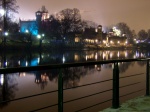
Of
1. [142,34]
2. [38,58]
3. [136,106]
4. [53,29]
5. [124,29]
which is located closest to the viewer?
[136,106]

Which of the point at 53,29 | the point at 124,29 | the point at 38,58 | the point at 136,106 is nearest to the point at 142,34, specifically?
the point at 124,29

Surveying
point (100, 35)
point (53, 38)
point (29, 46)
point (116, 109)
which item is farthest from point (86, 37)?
point (116, 109)

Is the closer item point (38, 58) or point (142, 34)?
point (38, 58)

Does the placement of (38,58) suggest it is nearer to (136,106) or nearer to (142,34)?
(136,106)

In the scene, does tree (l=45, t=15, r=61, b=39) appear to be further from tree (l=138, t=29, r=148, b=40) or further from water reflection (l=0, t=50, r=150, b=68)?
tree (l=138, t=29, r=148, b=40)

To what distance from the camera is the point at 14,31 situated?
63.5 m

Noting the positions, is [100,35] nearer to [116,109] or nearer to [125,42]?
[125,42]

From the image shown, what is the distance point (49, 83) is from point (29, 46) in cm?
4254

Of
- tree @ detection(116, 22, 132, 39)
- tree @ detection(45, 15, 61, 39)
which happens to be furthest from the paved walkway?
tree @ detection(116, 22, 132, 39)

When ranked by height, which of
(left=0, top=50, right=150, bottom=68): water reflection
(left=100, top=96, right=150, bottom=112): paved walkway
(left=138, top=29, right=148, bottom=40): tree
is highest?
(left=138, top=29, right=148, bottom=40): tree

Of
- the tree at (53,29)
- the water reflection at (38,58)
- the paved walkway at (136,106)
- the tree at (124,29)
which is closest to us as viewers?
the paved walkway at (136,106)

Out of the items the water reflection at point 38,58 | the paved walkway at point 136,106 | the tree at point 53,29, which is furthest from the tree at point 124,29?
the paved walkway at point 136,106

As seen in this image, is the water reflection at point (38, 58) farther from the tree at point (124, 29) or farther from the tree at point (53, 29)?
the tree at point (124, 29)

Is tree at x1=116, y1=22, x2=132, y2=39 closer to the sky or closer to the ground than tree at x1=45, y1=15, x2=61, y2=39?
closer to the sky
